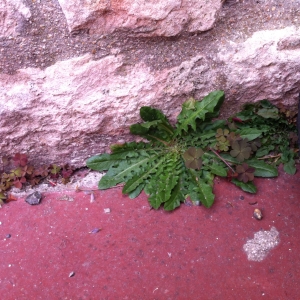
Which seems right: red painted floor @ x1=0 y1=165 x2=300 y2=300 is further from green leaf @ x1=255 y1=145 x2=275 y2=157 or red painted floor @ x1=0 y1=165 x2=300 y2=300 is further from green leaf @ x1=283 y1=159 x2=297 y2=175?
green leaf @ x1=255 y1=145 x2=275 y2=157

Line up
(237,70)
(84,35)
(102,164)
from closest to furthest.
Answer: (84,35)
(237,70)
(102,164)

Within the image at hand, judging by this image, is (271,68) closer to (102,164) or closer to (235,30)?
(235,30)

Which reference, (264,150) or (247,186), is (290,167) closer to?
(264,150)

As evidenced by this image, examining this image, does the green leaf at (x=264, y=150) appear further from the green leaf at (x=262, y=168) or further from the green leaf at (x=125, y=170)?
the green leaf at (x=125, y=170)

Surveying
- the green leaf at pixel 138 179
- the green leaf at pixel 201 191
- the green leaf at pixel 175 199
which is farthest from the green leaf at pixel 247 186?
the green leaf at pixel 138 179

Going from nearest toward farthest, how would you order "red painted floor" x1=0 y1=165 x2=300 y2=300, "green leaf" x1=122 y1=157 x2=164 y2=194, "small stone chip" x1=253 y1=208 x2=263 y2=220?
"red painted floor" x1=0 y1=165 x2=300 y2=300
"small stone chip" x1=253 y1=208 x2=263 y2=220
"green leaf" x1=122 y1=157 x2=164 y2=194

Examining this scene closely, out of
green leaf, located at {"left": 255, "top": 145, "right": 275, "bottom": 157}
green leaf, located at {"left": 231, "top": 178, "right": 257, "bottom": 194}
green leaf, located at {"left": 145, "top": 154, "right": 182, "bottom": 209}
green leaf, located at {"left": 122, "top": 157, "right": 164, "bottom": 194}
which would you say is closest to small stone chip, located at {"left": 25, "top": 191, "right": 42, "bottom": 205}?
green leaf, located at {"left": 122, "top": 157, "right": 164, "bottom": 194}

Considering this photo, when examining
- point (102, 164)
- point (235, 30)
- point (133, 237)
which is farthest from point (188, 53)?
point (133, 237)
